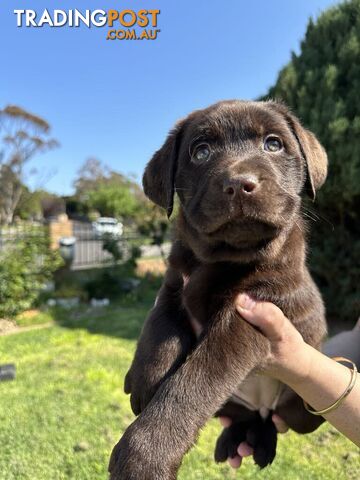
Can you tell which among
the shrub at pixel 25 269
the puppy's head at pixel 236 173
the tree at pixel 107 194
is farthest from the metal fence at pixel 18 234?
the tree at pixel 107 194

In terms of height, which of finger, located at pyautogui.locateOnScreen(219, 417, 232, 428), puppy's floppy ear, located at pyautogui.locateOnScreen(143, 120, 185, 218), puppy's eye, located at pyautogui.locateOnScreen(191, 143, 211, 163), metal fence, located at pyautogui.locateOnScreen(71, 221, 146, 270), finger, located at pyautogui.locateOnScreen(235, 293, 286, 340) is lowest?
metal fence, located at pyautogui.locateOnScreen(71, 221, 146, 270)

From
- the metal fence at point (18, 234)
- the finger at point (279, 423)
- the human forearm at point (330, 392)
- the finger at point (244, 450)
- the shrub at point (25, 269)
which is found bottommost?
the shrub at point (25, 269)

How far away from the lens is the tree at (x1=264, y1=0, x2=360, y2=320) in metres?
5.88

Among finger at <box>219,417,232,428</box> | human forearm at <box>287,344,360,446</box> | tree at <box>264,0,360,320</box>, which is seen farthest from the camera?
tree at <box>264,0,360,320</box>

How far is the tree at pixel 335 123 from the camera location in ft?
19.3

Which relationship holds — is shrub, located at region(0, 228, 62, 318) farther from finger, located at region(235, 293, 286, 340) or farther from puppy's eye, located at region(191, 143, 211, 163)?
finger, located at region(235, 293, 286, 340)

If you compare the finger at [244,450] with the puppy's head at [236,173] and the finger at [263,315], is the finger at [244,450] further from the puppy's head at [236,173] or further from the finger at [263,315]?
the puppy's head at [236,173]

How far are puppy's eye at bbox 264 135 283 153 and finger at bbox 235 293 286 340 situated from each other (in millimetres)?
783

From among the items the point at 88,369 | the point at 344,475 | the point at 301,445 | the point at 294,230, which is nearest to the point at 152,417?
the point at 294,230

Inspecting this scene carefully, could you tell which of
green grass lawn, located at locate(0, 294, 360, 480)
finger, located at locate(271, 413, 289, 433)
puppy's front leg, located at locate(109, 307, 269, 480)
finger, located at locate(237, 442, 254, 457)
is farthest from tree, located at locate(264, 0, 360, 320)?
puppy's front leg, located at locate(109, 307, 269, 480)

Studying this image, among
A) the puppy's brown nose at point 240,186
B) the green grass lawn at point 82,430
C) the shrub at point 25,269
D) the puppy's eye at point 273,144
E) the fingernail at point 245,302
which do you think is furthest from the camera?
the shrub at point 25,269

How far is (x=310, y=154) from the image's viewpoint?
208 centimetres

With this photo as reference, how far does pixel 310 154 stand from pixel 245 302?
96cm

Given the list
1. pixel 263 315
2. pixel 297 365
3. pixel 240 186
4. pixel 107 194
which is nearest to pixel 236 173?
pixel 240 186
